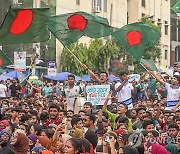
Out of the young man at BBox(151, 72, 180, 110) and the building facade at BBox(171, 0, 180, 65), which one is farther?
the building facade at BBox(171, 0, 180, 65)

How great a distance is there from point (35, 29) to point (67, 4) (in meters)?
31.2

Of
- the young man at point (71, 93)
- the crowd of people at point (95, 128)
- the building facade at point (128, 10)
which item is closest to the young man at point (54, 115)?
the crowd of people at point (95, 128)

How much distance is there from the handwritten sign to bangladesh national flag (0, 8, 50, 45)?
160 cm

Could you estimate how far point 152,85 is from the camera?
71.1ft

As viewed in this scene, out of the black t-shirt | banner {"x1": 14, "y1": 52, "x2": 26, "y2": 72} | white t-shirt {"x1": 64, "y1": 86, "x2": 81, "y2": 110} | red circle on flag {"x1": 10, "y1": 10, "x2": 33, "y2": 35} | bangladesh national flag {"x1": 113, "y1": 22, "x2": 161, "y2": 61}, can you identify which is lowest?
the black t-shirt

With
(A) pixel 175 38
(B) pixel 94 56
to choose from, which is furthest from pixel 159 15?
(B) pixel 94 56

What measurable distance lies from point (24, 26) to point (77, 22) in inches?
67.0

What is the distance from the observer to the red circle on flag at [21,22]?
14211mm

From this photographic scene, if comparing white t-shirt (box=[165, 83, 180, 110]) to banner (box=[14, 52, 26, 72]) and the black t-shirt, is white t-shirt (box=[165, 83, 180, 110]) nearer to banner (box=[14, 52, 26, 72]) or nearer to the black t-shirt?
the black t-shirt

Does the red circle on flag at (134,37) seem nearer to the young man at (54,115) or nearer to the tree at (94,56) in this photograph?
the young man at (54,115)

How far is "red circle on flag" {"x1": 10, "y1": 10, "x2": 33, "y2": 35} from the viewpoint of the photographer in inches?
559

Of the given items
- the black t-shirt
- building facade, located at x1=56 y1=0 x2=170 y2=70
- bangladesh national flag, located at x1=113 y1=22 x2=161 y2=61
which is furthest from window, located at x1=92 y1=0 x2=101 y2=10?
bangladesh national flag, located at x1=113 y1=22 x2=161 y2=61

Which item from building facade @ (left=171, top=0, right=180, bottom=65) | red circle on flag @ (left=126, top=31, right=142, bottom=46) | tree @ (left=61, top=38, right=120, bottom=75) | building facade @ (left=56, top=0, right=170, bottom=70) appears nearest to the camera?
red circle on flag @ (left=126, top=31, right=142, bottom=46)

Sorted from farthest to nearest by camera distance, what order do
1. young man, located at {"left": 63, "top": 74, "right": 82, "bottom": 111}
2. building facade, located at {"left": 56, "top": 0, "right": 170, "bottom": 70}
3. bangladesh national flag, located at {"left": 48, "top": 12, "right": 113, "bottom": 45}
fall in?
1. building facade, located at {"left": 56, "top": 0, "right": 170, "bottom": 70}
2. bangladesh national flag, located at {"left": 48, "top": 12, "right": 113, "bottom": 45}
3. young man, located at {"left": 63, "top": 74, "right": 82, "bottom": 111}
